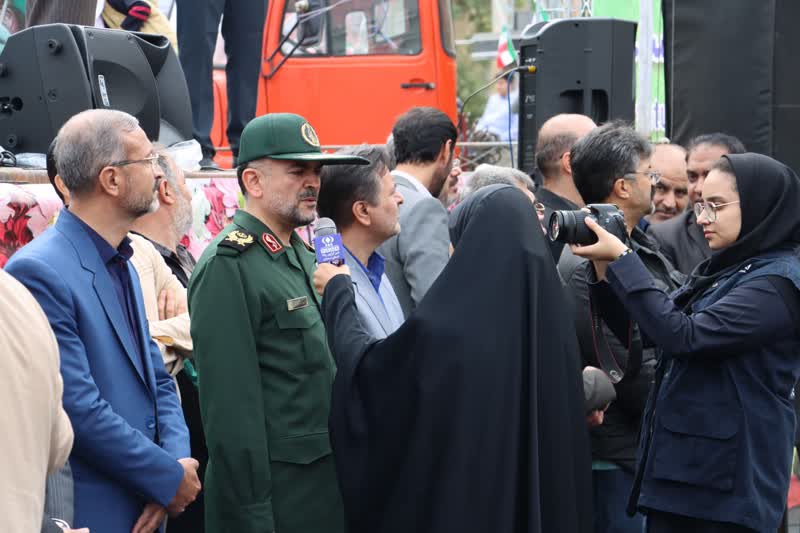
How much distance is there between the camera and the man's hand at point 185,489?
3213mm

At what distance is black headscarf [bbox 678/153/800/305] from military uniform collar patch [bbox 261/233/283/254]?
4.68ft

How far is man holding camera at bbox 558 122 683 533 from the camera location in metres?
4.12

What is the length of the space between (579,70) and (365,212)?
11.8 feet

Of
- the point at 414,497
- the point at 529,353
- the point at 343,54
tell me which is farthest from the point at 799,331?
the point at 343,54

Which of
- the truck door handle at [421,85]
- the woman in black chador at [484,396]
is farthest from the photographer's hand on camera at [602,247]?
the truck door handle at [421,85]

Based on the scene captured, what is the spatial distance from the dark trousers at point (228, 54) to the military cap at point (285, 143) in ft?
8.25

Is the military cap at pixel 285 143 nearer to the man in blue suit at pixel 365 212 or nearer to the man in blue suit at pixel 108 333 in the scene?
the man in blue suit at pixel 365 212

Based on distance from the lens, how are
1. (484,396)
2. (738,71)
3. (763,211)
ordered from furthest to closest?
1. (738,71)
2. (763,211)
3. (484,396)

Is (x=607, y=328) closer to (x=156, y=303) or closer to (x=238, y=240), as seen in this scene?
Result: (x=238, y=240)

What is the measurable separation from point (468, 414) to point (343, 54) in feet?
25.8

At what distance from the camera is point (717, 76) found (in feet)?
21.6

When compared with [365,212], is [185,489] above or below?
below

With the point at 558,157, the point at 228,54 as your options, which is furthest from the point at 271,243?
the point at 228,54

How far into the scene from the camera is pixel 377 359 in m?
3.13
